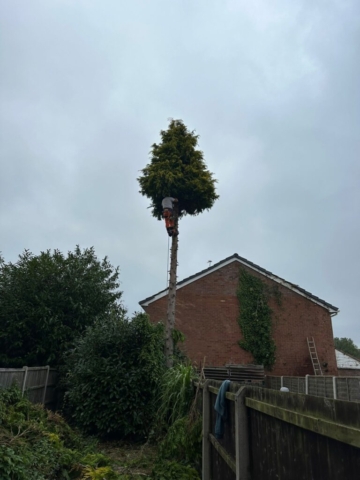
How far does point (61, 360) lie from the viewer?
499 inches

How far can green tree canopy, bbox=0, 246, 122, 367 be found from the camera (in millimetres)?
12781

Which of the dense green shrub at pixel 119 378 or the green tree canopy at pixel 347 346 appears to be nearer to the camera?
the dense green shrub at pixel 119 378

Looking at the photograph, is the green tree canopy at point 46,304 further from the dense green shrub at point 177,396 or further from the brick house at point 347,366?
the brick house at point 347,366

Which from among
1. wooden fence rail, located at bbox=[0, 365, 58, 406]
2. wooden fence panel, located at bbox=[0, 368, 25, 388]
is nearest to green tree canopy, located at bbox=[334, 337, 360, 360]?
wooden fence rail, located at bbox=[0, 365, 58, 406]

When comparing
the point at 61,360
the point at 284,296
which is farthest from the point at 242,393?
the point at 284,296

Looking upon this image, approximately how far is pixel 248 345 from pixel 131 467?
45.7ft

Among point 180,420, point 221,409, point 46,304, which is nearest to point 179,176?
point 46,304

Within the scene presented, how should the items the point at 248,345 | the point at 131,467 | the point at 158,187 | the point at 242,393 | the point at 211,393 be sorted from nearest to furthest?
the point at 242,393 → the point at 211,393 → the point at 131,467 → the point at 158,187 → the point at 248,345

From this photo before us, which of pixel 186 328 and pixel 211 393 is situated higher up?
pixel 186 328

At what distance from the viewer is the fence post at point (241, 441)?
9.46ft

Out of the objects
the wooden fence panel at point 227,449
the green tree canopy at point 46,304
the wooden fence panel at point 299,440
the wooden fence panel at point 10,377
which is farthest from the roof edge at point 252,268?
the wooden fence panel at point 299,440

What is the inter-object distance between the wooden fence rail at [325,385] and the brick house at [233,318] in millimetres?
4132

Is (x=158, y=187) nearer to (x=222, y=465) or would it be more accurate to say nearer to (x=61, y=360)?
(x=61, y=360)

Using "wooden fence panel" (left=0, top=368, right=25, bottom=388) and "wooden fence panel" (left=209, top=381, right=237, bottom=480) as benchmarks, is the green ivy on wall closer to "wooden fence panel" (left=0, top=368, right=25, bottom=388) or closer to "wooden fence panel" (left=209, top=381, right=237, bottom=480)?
"wooden fence panel" (left=0, top=368, right=25, bottom=388)
